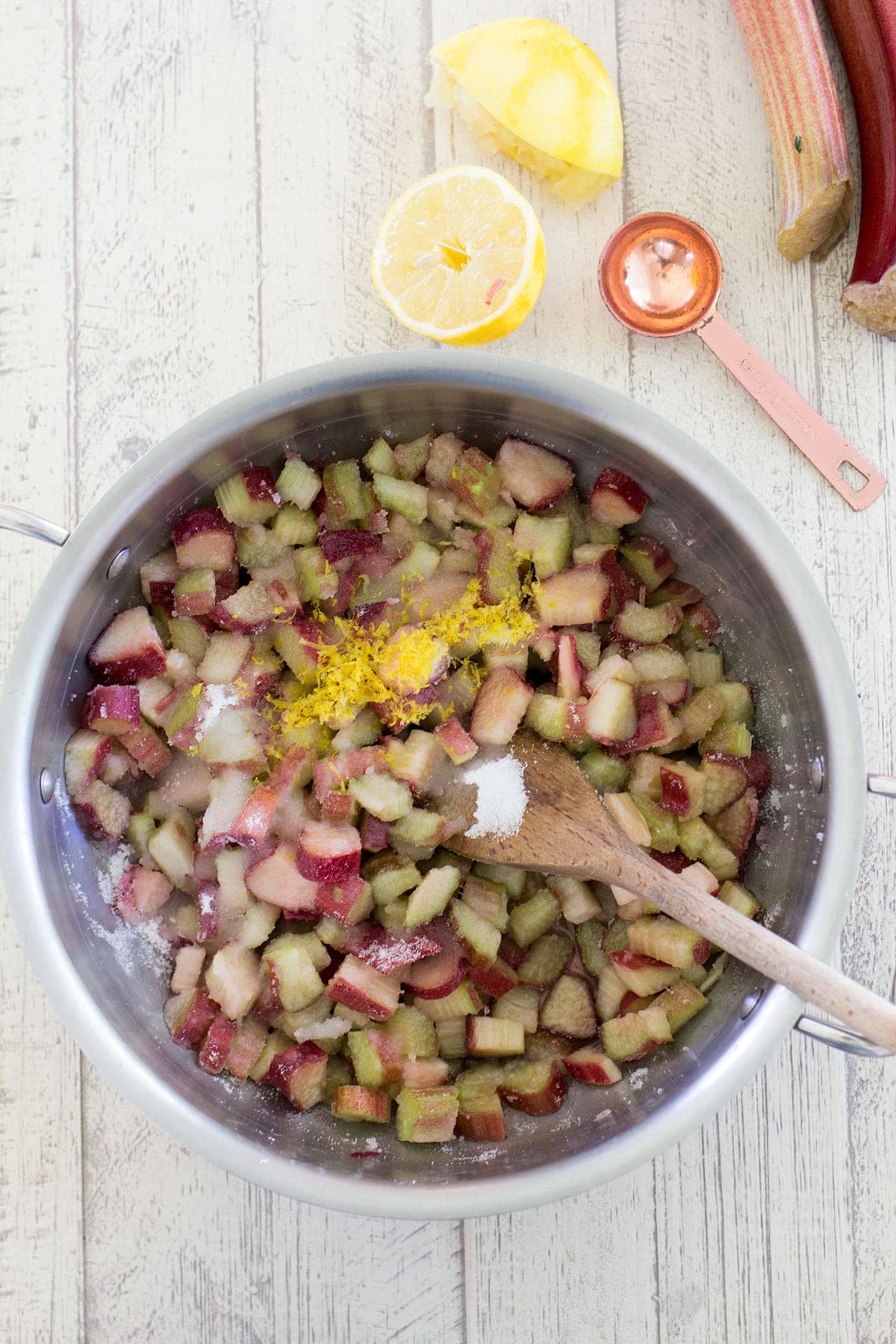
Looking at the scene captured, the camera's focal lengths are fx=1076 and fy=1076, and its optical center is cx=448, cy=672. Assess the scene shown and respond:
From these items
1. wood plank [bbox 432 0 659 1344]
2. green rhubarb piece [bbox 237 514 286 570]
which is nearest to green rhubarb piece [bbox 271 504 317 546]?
green rhubarb piece [bbox 237 514 286 570]

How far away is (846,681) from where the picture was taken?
4.55 feet

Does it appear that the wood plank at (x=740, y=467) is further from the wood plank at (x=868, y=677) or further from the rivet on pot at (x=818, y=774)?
the rivet on pot at (x=818, y=774)

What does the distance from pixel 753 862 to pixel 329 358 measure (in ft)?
3.38

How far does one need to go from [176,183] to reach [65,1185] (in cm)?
163

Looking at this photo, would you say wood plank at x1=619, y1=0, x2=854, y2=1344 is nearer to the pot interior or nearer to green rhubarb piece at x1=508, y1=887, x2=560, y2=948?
the pot interior

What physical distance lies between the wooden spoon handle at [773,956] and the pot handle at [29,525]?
889 mm

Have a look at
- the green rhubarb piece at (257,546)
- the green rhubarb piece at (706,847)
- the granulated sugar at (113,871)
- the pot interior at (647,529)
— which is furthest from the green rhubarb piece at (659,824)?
the granulated sugar at (113,871)

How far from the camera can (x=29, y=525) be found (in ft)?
4.60

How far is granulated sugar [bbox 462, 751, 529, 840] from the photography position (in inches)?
60.2

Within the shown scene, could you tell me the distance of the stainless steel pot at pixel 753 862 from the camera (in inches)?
53.9

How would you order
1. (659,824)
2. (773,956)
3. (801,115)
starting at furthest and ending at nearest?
(801,115), (659,824), (773,956)

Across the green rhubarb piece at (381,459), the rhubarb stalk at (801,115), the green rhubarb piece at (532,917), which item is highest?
the rhubarb stalk at (801,115)

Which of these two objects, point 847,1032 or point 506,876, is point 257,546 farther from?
point 847,1032

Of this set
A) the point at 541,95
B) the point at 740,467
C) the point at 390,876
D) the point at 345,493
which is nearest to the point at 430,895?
the point at 390,876
